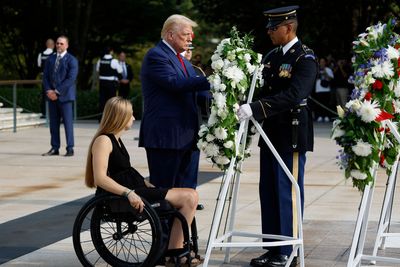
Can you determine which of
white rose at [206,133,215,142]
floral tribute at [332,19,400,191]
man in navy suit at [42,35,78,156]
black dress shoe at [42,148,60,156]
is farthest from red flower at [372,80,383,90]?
black dress shoe at [42,148,60,156]

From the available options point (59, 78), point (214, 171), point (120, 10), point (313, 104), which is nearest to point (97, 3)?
point (120, 10)

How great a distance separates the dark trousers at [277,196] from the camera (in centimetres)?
767

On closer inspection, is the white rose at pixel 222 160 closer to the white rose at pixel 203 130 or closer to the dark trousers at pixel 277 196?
the white rose at pixel 203 130

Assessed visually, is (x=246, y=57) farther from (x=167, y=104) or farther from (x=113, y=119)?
(x=113, y=119)

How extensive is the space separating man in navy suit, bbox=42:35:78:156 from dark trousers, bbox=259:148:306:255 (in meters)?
8.82

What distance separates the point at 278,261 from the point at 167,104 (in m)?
1.33

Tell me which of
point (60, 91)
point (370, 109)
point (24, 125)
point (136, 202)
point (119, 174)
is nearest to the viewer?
point (370, 109)

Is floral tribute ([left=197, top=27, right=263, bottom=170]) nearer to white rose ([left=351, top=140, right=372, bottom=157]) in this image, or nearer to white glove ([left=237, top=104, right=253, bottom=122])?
white glove ([left=237, top=104, right=253, bottom=122])

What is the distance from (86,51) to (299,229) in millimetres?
29032

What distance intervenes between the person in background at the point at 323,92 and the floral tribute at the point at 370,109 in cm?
1979

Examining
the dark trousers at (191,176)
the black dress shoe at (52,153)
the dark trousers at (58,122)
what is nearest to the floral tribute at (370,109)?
the dark trousers at (191,176)

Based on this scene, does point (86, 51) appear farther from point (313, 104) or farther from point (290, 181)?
point (290, 181)

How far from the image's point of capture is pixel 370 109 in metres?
6.58

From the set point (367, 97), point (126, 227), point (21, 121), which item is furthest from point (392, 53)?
point (21, 121)
